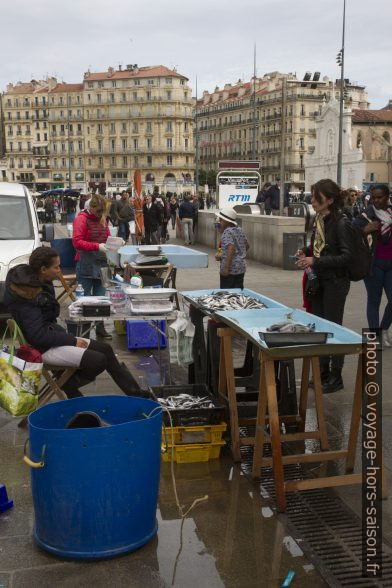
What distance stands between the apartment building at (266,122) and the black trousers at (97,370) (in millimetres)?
111635

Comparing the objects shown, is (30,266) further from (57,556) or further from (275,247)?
(275,247)

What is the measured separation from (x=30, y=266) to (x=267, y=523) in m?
2.59

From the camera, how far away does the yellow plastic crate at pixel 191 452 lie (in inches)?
195

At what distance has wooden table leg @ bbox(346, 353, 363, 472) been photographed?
455 centimetres

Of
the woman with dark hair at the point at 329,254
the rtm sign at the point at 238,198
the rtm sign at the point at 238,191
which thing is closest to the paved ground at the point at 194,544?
the woman with dark hair at the point at 329,254

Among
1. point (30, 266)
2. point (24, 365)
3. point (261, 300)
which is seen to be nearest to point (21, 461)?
point (24, 365)

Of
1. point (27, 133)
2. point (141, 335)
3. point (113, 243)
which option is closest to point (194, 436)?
point (141, 335)

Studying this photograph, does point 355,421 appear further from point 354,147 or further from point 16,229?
point 354,147

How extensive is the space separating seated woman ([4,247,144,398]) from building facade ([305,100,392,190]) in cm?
8954

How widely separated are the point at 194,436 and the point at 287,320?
110 cm

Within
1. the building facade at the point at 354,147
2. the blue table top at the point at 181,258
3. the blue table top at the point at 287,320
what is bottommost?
the blue table top at the point at 181,258

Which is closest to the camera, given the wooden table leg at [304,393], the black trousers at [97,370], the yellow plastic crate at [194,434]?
the yellow plastic crate at [194,434]

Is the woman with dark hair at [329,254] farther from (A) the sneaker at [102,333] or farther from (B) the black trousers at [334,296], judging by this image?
(A) the sneaker at [102,333]

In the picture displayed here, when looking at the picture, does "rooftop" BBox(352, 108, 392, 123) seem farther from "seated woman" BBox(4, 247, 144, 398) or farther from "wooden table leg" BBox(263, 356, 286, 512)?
"wooden table leg" BBox(263, 356, 286, 512)
